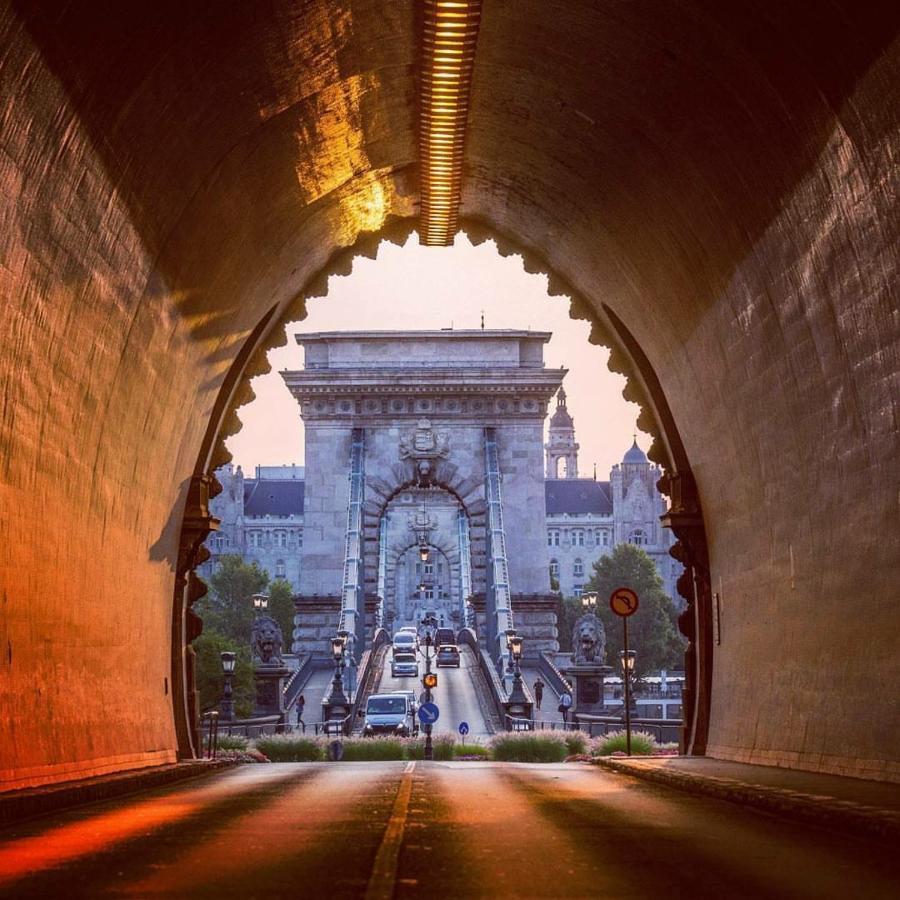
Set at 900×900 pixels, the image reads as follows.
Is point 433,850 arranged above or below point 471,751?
below

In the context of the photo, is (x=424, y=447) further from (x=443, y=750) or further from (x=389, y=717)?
(x=443, y=750)

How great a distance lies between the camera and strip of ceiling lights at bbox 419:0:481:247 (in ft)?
47.5

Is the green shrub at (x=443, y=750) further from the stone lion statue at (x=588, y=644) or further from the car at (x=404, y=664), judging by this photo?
the car at (x=404, y=664)

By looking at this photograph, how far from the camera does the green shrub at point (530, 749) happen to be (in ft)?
140

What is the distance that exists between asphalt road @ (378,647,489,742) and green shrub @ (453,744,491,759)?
6964 mm

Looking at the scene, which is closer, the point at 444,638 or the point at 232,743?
the point at 232,743

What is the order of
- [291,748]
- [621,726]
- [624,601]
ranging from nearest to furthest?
[624,601] → [291,748] → [621,726]

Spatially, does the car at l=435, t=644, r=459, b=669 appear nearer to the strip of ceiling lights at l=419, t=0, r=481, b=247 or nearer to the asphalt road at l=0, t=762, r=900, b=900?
the strip of ceiling lights at l=419, t=0, r=481, b=247

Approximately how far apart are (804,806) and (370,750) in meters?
34.7

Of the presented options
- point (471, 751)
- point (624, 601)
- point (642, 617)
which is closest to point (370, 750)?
point (471, 751)

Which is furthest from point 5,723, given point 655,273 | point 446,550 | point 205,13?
point 446,550

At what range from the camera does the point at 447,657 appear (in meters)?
88.9

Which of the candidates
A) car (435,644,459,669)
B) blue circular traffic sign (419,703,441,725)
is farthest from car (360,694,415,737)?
car (435,644,459,669)

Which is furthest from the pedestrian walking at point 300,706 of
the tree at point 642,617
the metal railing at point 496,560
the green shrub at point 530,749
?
the tree at point 642,617
